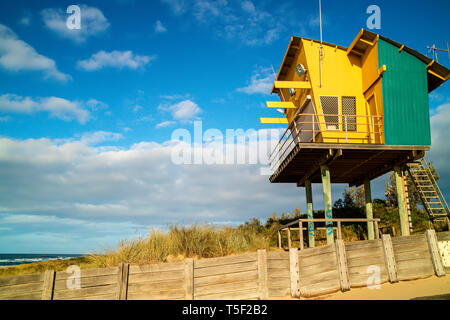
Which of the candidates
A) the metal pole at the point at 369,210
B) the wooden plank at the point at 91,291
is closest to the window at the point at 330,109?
the metal pole at the point at 369,210

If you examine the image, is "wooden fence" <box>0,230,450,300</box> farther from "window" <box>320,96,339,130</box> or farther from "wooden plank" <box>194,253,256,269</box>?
"window" <box>320,96,339,130</box>

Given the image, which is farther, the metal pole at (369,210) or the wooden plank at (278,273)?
the metal pole at (369,210)

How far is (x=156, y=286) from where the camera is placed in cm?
1162

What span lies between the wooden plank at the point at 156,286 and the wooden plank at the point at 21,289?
137 inches

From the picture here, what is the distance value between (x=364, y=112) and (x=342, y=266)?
907 centimetres

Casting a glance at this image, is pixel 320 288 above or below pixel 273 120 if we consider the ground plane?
below

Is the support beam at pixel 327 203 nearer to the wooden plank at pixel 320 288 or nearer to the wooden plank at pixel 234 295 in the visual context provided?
the wooden plank at pixel 320 288

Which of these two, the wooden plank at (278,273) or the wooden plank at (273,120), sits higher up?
the wooden plank at (273,120)

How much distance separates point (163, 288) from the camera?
11594mm

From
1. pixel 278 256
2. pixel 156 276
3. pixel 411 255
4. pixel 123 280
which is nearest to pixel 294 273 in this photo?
pixel 278 256

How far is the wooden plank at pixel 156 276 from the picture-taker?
11.6m

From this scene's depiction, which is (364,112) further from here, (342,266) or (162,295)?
(162,295)
